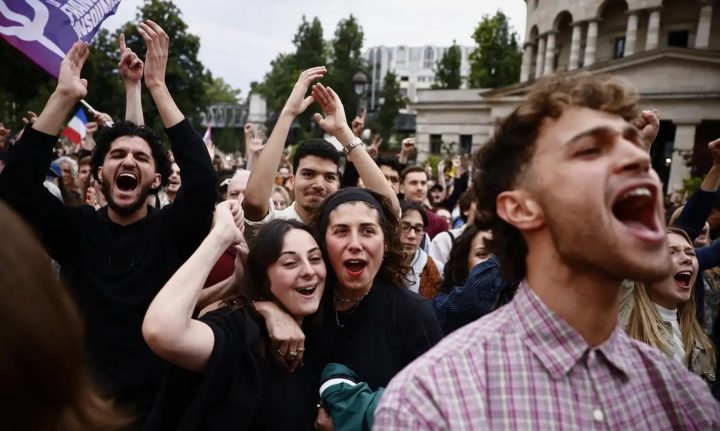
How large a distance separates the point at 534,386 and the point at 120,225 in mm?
2376

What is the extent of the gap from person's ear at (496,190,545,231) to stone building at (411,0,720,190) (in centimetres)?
2035

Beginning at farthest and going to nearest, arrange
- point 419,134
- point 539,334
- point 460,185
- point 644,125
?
1. point 419,134
2. point 460,185
3. point 644,125
4. point 539,334

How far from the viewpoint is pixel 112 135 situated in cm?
323

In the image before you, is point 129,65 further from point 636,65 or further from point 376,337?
point 636,65

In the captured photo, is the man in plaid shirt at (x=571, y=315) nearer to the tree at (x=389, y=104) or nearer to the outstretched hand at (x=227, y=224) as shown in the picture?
the outstretched hand at (x=227, y=224)

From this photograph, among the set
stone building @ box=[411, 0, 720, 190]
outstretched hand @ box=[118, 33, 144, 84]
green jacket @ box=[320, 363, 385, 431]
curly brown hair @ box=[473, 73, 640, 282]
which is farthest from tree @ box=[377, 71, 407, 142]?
curly brown hair @ box=[473, 73, 640, 282]

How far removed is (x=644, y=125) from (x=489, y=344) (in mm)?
1850

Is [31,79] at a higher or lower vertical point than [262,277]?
higher

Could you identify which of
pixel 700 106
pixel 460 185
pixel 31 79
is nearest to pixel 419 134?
pixel 700 106

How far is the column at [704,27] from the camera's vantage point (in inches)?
1136

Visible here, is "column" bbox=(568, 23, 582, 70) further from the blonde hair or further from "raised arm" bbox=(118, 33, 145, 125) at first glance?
"raised arm" bbox=(118, 33, 145, 125)

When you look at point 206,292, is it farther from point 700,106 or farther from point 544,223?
point 700,106

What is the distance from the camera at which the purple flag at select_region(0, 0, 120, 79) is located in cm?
397

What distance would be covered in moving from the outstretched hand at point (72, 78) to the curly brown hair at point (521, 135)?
2162 millimetres
